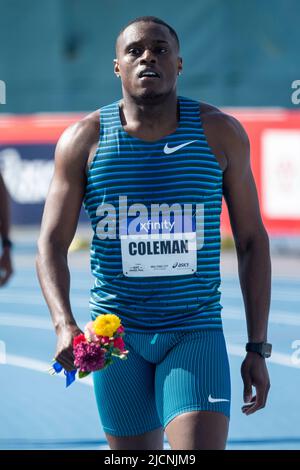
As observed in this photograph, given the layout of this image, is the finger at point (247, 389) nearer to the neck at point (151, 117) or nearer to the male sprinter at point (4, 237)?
the neck at point (151, 117)

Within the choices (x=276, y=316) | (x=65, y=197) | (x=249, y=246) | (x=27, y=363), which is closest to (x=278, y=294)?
(x=276, y=316)

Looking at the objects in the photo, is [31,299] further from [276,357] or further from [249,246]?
[249,246]

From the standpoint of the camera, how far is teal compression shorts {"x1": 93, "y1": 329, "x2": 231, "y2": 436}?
3.51m

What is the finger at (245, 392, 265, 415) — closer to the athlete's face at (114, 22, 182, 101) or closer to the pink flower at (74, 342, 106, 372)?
the pink flower at (74, 342, 106, 372)

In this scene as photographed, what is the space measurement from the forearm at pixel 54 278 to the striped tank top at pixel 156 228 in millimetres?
148

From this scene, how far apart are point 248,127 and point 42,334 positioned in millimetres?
5406

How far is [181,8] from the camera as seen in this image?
18.3m

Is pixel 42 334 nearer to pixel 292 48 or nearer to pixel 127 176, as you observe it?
pixel 127 176

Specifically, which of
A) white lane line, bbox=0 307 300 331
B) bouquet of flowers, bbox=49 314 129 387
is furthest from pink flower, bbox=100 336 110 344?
white lane line, bbox=0 307 300 331

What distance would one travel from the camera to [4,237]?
618 cm

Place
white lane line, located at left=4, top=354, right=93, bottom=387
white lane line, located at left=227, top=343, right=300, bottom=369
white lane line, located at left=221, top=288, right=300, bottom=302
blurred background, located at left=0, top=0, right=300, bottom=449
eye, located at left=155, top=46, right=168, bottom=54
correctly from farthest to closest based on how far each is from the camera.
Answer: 1. white lane line, located at left=221, top=288, right=300, bottom=302
2. white lane line, located at left=4, top=354, right=93, bottom=387
3. white lane line, located at left=227, top=343, right=300, bottom=369
4. blurred background, located at left=0, top=0, right=300, bottom=449
5. eye, located at left=155, top=46, right=168, bottom=54

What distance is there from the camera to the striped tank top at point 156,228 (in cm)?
361

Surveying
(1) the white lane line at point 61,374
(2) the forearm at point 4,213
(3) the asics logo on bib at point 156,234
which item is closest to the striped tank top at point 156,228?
(3) the asics logo on bib at point 156,234

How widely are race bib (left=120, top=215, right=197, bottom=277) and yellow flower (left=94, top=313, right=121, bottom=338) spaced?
29 cm
